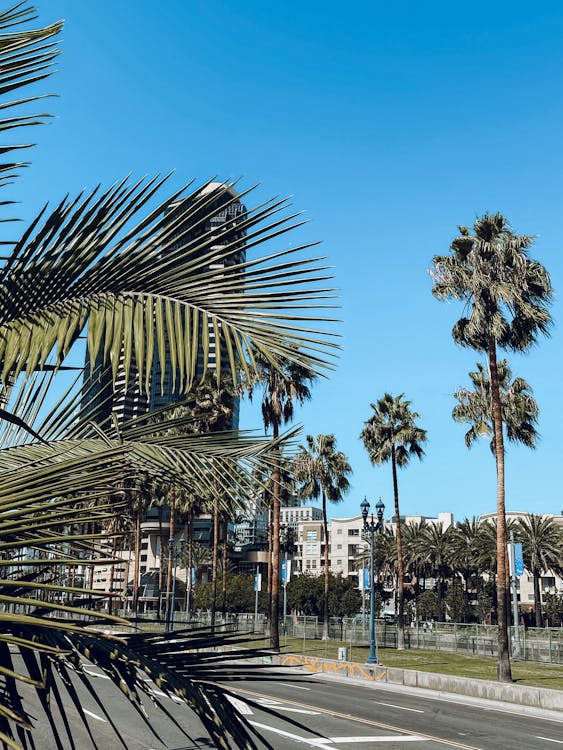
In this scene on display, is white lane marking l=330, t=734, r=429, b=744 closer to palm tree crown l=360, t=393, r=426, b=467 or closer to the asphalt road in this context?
the asphalt road

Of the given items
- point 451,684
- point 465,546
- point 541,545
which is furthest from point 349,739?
point 465,546

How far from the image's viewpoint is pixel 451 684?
86.2 ft

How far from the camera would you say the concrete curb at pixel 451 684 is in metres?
23.0

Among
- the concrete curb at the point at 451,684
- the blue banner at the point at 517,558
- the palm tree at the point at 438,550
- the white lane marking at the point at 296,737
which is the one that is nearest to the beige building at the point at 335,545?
the palm tree at the point at 438,550

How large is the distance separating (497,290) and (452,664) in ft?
57.6

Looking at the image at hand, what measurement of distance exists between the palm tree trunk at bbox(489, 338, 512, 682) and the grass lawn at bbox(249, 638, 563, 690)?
4.79 ft

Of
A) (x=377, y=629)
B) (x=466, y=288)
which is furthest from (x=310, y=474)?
(x=466, y=288)

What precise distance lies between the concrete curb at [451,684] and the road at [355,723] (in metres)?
0.63

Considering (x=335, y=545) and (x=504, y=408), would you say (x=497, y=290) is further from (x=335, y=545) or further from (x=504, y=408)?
(x=335, y=545)

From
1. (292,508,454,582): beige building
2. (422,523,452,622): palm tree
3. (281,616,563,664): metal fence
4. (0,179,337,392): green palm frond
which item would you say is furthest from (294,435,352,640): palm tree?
(292,508,454,582): beige building

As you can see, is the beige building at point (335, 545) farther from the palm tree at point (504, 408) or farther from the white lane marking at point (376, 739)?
the white lane marking at point (376, 739)

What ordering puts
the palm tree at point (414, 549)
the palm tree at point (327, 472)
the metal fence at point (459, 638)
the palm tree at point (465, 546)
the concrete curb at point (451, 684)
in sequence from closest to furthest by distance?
1. the concrete curb at point (451, 684)
2. the metal fence at point (459, 638)
3. the palm tree at point (327, 472)
4. the palm tree at point (465, 546)
5. the palm tree at point (414, 549)

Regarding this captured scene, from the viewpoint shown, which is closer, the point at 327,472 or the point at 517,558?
the point at 517,558

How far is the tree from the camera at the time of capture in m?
31.7
